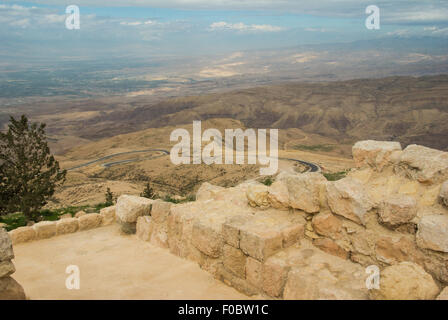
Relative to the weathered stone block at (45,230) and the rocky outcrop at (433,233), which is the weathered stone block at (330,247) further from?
the weathered stone block at (45,230)

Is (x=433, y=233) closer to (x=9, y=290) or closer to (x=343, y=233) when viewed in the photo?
(x=343, y=233)

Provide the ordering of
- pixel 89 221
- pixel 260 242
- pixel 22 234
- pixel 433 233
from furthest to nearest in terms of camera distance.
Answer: pixel 89 221 → pixel 22 234 → pixel 260 242 → pixel 433 233

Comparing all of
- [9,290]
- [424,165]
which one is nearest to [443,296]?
[424,165]

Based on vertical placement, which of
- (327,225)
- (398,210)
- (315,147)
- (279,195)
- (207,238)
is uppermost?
(398,210)

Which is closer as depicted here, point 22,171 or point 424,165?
point 424,165

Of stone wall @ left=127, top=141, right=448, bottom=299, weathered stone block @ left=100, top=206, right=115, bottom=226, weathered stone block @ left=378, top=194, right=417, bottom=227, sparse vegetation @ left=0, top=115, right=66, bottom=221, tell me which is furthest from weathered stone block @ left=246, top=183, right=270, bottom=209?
sparse vegetation @ left=0, top=115, right=66, bottom=221

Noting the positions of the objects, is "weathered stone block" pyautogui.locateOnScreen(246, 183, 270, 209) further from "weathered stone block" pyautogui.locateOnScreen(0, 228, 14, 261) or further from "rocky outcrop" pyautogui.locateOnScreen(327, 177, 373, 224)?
"weathered stone block" pyautogui.locateOnScreen(0, 228, 14, 261)

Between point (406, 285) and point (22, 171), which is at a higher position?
point (406, 285)
